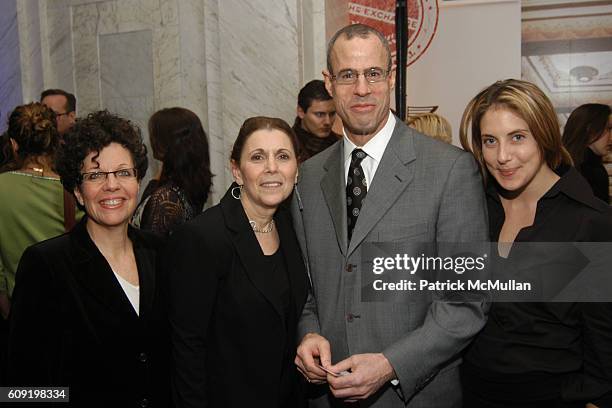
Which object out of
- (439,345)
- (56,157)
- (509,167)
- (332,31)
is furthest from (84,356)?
(332,31)

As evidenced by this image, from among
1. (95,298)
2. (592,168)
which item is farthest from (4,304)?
(592,168)

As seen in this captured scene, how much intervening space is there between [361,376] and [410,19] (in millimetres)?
5023

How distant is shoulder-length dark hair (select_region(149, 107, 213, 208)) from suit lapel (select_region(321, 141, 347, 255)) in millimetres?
1084

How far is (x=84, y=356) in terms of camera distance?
2008 mm

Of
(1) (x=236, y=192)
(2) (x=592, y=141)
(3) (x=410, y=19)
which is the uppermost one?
(3) (x=410, y=19)

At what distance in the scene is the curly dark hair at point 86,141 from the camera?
2.13 m

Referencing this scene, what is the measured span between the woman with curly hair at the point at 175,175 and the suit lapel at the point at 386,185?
1231mm

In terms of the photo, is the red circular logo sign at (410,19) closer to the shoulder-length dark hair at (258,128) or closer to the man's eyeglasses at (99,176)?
the shoulder-length dark hair at (258,128)

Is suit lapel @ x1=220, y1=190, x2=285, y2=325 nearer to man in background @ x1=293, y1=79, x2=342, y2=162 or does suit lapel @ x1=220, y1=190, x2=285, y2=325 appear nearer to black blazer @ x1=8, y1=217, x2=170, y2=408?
black blazer @ x1=8, y1=217, x2=170, y2=408

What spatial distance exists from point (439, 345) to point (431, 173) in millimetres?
570

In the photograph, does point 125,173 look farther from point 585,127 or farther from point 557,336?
point 585,127

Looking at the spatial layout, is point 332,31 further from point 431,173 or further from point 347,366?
point 347,366

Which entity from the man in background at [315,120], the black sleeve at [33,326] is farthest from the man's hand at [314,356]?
the man in background at [315,120]

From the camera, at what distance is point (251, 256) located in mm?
2076
